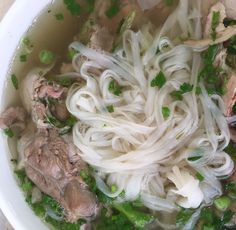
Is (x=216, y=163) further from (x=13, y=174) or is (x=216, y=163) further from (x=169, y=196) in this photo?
(x=13, y=174)

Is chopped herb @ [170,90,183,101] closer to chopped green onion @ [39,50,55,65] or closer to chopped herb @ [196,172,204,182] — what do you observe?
chopped herb @ [196,172,204,182]

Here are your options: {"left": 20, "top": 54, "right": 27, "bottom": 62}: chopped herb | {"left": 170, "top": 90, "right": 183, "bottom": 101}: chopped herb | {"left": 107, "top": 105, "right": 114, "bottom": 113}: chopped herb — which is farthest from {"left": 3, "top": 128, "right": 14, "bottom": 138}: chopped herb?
{"left": 170, "top": 90, "right": 183, "bottom": 101}: chopped herb

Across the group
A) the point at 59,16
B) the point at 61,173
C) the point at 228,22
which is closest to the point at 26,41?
the point at 59,16

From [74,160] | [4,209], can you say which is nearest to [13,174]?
[4,209]

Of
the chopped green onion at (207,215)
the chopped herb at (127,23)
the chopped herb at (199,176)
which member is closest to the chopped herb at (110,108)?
the chopped herb at (127,23)

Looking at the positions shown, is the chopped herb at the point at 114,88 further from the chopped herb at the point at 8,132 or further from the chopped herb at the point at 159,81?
the chopped herb at the point at 8,132

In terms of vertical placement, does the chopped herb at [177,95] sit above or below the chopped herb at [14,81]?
below
